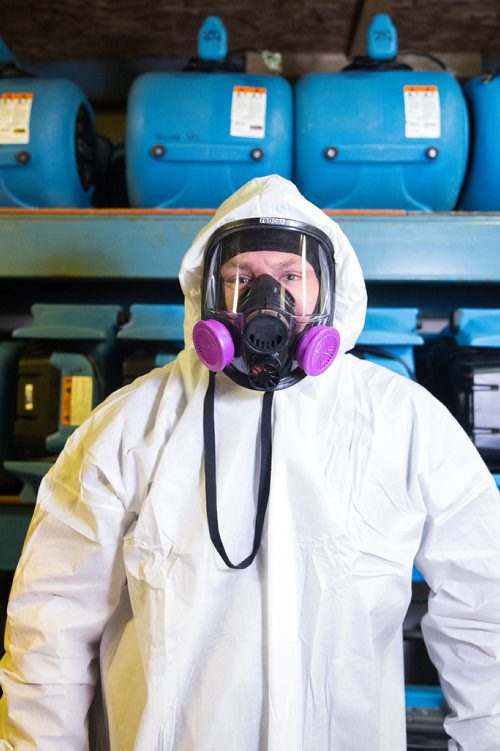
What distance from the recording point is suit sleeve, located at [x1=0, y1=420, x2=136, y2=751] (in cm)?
92

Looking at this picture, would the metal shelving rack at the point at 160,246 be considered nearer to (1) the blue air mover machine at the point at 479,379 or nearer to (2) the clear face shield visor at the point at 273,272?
(1) the blue air mover machine at the point at 479,379

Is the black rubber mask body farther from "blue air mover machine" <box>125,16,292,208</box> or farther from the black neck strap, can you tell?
"blue air mover machine" <box>125,16,292,208</box>

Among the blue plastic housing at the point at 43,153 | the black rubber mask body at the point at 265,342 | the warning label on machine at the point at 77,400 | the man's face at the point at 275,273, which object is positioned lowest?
the warning label on machine at the point at 77,400

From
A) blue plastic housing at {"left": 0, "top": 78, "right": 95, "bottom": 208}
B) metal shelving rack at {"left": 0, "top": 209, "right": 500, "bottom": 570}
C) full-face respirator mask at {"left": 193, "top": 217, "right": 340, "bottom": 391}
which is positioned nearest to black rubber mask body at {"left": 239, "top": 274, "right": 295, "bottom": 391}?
full-face respirator mask at {"left": 193, "top": 217, "right": 340, "bottom": 391}

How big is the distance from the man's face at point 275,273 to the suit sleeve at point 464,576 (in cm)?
34

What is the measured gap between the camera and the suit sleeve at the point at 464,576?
3.11 feet

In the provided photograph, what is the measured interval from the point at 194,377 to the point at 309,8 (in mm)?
1608

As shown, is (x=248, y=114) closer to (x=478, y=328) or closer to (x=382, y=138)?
(x=382, y=138)

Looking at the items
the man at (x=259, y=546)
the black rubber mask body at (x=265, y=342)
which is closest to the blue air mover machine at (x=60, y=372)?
the man at (x=259, y=546)

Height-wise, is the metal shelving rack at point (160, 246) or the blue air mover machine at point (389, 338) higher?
the metal shelving rack at point (160, 246)

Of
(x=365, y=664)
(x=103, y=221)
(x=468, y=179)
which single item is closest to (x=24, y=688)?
(x=365, y=664)

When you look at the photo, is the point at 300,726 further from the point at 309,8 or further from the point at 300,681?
the point at 309,8

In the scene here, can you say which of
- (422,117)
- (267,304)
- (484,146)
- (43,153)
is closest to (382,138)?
(422,117)

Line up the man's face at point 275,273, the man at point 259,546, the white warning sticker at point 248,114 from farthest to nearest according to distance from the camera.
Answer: the white warning sticker at point 248,114 < the man's face at point 275,273 < the man at point 259,546
